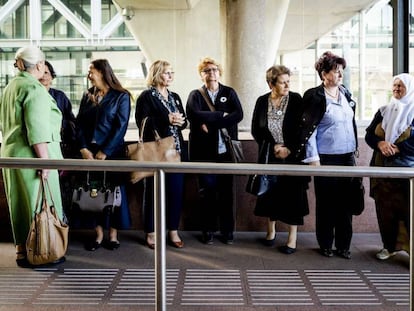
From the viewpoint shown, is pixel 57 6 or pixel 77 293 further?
pixel 57 6

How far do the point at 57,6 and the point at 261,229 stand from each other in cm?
672

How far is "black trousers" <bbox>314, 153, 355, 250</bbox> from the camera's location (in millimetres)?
4910

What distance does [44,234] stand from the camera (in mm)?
4391

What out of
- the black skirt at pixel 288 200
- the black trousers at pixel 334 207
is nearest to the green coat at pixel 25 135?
the black skirt at pixel 288 200

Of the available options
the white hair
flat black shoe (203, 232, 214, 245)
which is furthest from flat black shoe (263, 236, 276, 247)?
the white hair

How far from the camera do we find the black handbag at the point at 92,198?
5.02m

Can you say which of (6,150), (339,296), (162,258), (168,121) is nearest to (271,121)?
(168,121)

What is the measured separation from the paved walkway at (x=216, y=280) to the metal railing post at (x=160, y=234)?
80cm

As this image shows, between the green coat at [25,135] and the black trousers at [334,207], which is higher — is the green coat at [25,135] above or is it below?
above

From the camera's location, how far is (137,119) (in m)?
5.18

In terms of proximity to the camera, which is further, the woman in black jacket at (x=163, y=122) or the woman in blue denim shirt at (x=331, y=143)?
the woman in black jacket at (x=163, y=122)

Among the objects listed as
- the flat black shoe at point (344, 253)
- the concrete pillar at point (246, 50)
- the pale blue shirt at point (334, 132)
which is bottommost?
the flat black shoe at point (344, 253)

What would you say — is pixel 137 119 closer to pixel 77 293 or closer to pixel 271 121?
pixel 271 121

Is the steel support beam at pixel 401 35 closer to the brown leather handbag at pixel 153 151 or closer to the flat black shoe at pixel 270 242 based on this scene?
the flat black shoe at pixel 270 242
